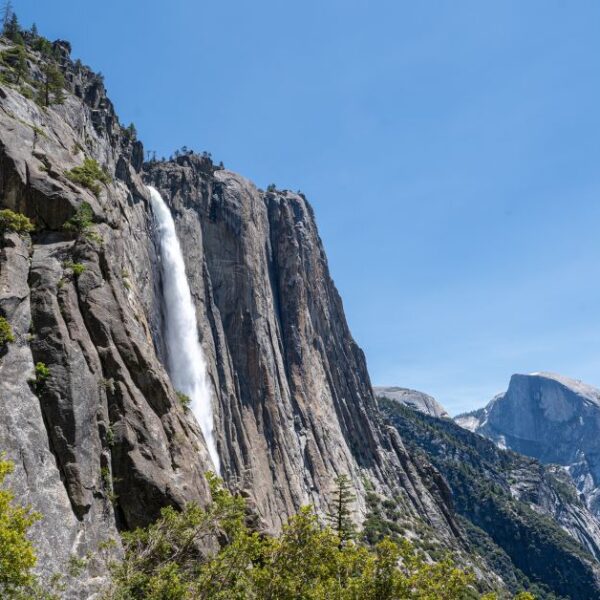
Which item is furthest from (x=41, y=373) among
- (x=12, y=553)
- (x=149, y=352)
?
(x=12, y=553)

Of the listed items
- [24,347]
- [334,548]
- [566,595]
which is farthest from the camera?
[566,595]

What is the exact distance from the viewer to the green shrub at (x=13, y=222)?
101 feet

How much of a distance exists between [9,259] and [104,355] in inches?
258

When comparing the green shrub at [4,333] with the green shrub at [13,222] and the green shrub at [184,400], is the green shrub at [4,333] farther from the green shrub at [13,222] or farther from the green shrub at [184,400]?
the green shrub at [184,400]

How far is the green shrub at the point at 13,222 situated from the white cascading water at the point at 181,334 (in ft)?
141

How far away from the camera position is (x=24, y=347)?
1029 inches

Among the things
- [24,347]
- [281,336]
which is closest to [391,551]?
[24,347]

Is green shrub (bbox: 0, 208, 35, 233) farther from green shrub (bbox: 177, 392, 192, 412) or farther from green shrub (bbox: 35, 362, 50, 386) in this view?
green shrub (bbox: 177, 392, 192, 412)

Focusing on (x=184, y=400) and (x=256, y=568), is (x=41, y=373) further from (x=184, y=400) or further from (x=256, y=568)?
(x=184, y=400)

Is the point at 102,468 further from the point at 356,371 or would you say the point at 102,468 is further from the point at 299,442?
the point at 356,371

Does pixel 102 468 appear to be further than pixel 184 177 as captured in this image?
No

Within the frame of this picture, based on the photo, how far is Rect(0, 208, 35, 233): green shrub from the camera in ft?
101

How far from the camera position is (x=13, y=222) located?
31031mm

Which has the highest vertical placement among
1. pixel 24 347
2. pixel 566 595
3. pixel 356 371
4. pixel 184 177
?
pixel 184 177
